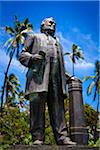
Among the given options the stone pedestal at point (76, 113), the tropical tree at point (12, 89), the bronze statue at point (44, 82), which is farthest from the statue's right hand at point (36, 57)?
the tropical tree at point (12, 89)

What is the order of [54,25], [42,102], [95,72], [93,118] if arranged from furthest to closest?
[95,72], [93,118], [54,25], [42,102]

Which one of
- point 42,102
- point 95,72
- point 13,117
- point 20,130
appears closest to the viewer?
point 42,102

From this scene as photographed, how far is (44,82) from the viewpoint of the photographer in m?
6.88

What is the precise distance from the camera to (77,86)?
730 centimetres

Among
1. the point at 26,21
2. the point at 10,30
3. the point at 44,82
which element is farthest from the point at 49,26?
the point at 26,21

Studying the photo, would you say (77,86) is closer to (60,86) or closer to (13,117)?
(60,86)

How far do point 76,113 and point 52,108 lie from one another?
47 cm

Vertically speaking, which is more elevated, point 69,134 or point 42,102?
point 42,102

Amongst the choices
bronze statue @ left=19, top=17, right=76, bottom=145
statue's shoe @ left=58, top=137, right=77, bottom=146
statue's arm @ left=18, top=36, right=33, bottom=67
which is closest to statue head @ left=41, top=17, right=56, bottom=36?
bronze statue @ left=19, top=17, right=76, bottom=145

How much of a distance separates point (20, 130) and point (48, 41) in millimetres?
16156

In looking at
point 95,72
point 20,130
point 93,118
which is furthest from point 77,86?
point 95,72

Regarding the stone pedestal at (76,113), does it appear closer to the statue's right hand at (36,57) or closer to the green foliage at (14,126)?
the statue's right hand at (36,57)

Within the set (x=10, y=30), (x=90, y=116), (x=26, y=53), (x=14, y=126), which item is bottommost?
(x=14, y=126)

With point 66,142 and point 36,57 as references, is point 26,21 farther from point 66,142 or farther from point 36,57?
point 66,142
